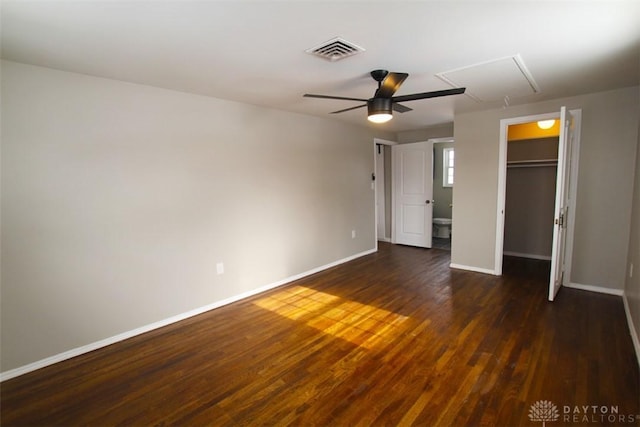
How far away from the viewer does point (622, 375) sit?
2.15 metres

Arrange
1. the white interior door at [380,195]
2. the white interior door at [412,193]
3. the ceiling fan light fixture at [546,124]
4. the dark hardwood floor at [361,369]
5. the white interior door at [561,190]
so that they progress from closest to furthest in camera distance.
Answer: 1. the dark hardwood floor at [361,369]
2. the white interior door at [561,190]
3. the ceiling fan light fixture at [546,124]
4. the white interior door at [412,193]
5. the white interior door at [380,195]

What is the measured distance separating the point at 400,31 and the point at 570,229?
3.51 meters

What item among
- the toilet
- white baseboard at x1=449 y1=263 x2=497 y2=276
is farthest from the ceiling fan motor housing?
the toilet

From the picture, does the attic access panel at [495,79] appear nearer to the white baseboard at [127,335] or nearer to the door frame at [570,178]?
the door frame at [570,178]

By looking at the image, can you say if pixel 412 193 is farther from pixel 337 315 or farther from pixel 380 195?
pixel 337 315

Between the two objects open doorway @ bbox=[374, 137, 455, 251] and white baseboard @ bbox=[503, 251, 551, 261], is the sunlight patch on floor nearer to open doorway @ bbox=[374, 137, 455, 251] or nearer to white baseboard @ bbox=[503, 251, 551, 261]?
open doorway @ bbox=[374, 137, 455, 251]

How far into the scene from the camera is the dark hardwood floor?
1.90 metres

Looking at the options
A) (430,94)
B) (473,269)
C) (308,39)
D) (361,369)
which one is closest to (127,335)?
(361,369)

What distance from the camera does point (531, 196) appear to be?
5105 millimetres

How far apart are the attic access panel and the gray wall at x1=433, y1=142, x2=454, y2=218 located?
3781 mm

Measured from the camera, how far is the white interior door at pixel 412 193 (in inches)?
233

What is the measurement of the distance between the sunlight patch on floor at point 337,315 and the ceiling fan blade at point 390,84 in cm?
217

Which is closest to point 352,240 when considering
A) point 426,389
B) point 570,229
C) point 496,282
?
point 496,282

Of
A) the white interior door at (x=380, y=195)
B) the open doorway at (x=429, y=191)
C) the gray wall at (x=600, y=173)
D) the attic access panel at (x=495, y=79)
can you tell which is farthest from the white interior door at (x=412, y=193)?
the attic access panel at (x=495, y=79)
